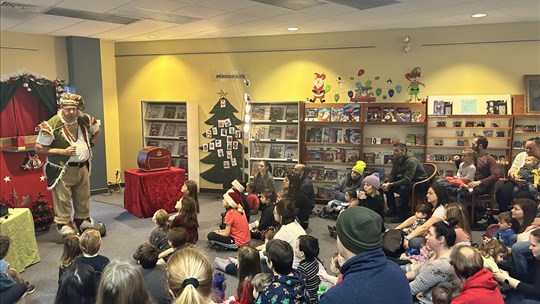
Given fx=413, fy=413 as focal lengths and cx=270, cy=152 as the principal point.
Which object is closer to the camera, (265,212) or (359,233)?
(359,233)

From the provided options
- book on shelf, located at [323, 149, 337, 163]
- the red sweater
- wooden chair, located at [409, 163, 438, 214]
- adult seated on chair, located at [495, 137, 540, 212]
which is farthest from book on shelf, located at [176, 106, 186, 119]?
the red sweater

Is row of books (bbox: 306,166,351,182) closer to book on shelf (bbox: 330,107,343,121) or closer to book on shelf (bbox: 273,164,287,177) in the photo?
book on shelf (bbox: 273,164,287,177)

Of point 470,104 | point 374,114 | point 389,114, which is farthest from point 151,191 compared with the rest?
point 470,104

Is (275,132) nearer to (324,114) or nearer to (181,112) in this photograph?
(324,114)

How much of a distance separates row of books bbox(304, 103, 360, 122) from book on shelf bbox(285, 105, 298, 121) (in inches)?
8.3

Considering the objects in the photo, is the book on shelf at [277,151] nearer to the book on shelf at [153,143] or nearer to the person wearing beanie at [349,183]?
the person wearing beanie at [349,183]

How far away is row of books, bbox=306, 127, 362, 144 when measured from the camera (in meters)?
6.79

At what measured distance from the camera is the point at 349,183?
20.4 ft

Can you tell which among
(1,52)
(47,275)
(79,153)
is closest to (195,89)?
(79,153)

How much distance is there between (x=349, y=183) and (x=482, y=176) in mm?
1803

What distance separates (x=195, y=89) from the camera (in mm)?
7680

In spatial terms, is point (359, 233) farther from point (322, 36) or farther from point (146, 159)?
point (322, 36)

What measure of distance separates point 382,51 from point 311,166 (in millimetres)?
2214

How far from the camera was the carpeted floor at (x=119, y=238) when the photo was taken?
399cm
